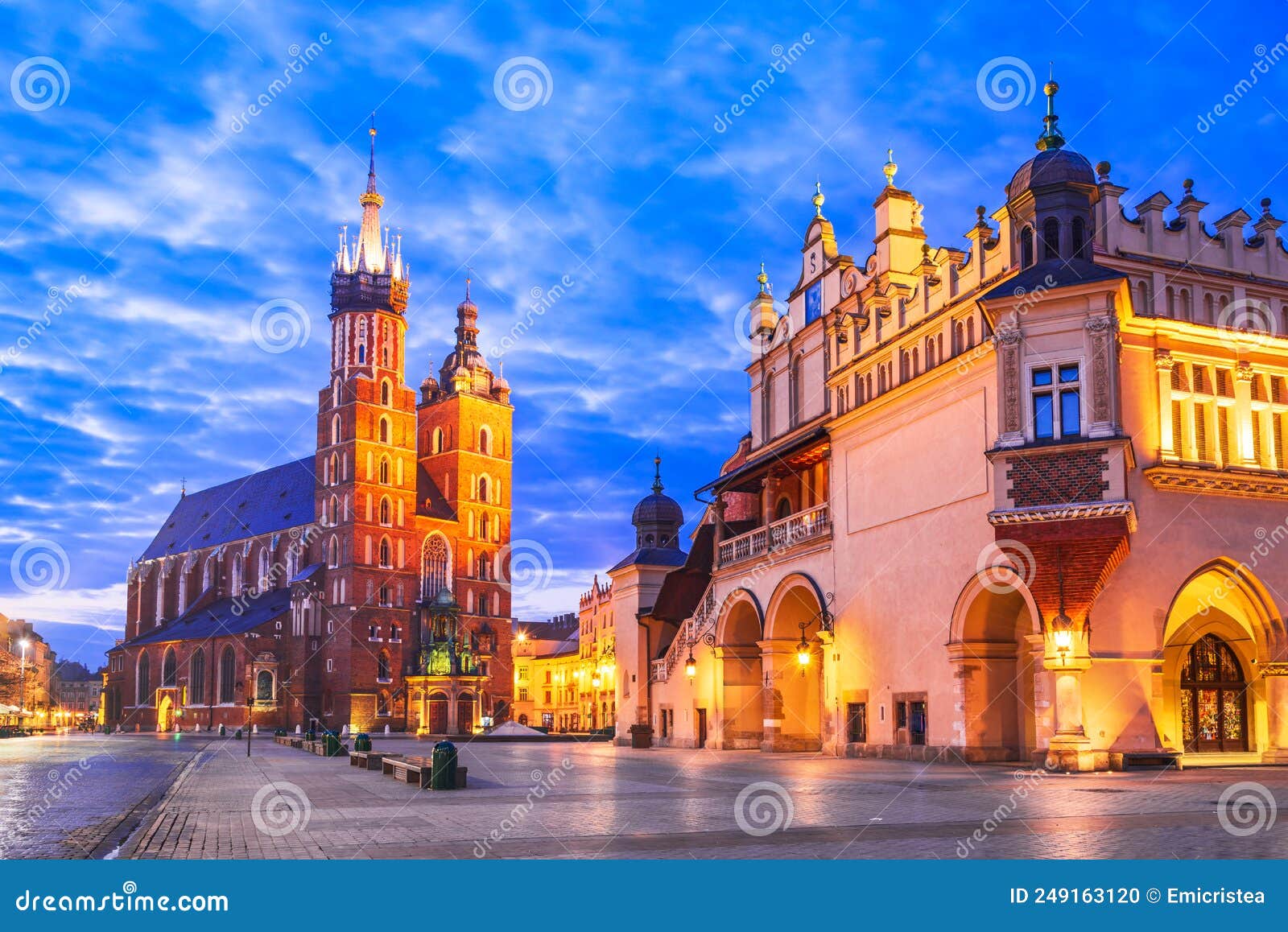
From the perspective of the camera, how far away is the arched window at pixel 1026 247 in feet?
92.6

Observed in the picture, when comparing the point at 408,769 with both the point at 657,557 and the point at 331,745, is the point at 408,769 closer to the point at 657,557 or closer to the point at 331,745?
the point at 331,745

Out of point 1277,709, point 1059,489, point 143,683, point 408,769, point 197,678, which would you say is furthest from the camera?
point 143,683

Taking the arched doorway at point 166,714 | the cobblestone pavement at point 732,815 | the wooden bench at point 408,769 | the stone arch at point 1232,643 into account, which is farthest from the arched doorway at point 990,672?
the arched doorway at point 166,714

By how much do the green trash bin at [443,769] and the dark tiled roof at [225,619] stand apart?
82.8m

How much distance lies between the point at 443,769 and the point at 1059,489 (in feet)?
45.4

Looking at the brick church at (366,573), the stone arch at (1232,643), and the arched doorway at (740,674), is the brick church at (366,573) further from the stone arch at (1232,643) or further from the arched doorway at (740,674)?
the stone arch at (1232,643)

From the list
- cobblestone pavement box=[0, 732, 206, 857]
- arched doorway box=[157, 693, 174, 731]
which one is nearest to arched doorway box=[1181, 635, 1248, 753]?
cobblestone pavement box=[0, 732, 206, 857]

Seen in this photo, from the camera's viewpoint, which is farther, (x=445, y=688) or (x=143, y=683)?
(x=143, y=683)

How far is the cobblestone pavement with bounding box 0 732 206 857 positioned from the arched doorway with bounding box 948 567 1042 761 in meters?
18.1

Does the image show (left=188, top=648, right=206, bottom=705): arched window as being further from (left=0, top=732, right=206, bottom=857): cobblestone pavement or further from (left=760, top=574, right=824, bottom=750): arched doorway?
(left=760, top=574, right=824, bottom=750): arched doorway

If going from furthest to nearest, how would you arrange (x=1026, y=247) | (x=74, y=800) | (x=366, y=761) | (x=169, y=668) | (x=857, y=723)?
(x=169, y=668) → (x=857, y=723) → (x=366, y=761) → (x=1026, y=247) → (x=74, y=800)

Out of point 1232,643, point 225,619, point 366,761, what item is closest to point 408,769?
point 366,761

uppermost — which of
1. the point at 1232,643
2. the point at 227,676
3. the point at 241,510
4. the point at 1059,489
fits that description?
the point at 241,510

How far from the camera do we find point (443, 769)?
70.8 feet
